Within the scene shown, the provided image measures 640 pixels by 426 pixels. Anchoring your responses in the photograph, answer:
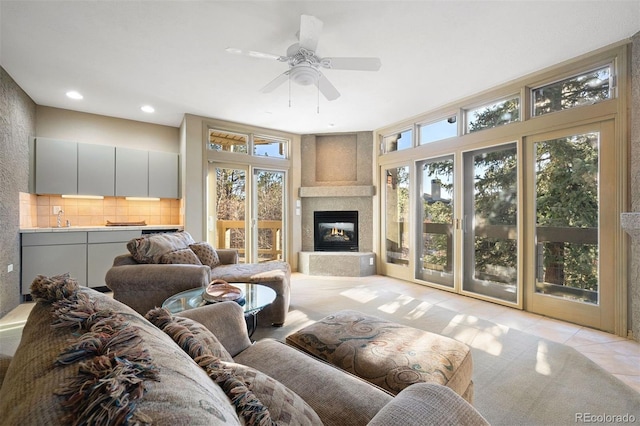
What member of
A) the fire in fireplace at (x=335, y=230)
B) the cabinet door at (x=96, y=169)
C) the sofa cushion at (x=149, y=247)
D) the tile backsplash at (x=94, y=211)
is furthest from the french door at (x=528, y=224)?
the cabinet door at (x=96, y=169)

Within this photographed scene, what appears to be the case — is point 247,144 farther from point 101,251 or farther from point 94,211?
point 101,251

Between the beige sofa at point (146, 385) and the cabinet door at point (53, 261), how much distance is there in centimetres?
386

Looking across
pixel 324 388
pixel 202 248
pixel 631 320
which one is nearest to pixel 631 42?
pixel 631 320

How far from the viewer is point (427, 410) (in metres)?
0.73

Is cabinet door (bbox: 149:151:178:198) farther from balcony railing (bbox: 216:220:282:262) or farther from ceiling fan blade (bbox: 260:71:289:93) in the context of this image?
ceiling fan blade (bbox: 260:71:289:93)

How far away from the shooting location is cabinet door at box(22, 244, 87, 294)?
3648 mm

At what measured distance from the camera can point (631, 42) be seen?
2580mm

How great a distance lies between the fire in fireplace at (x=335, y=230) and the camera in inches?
223

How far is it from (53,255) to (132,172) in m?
1.56

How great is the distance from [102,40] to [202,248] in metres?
2.23

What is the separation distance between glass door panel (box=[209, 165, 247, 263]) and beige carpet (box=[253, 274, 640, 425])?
188 cm

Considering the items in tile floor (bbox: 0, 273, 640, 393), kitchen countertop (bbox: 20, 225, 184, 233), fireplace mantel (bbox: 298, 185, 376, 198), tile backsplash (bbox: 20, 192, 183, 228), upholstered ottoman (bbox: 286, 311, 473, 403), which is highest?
fireplace mantel (bbox: 298, 185, 376, 198)

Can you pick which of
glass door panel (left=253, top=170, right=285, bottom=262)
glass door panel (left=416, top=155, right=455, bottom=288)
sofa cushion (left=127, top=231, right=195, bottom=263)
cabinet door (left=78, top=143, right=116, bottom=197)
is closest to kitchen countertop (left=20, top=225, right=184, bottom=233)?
cabinet door (left=78, top=143, right=116, bottom=197)

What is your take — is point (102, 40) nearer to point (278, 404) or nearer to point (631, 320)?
point (278, 404)
